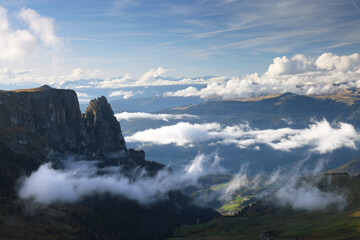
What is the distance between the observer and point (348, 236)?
19562 centimetres

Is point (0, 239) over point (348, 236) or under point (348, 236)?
over

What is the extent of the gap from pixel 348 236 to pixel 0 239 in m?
220

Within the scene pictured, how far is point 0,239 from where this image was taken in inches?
7854
